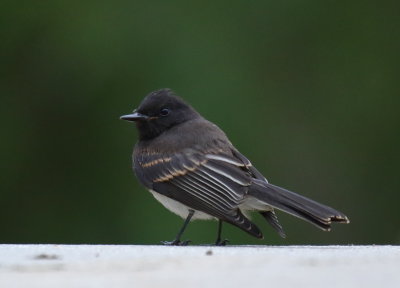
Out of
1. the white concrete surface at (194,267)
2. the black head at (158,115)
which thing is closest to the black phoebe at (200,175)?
the black head at (158,115)

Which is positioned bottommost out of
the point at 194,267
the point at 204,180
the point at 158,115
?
the point at 204,180

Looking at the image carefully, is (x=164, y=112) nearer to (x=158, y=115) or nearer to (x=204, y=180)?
(x=158, y=115)

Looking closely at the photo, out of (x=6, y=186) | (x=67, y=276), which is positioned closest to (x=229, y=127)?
(x=6, y=186)

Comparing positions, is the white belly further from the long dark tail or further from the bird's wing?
the long dark tail

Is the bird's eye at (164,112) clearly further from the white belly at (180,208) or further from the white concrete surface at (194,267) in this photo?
the white concrete surface at (194,267)

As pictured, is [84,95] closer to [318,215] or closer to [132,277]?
[318,215]

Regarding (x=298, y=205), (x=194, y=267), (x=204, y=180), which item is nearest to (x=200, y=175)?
(x=204, y=180)
